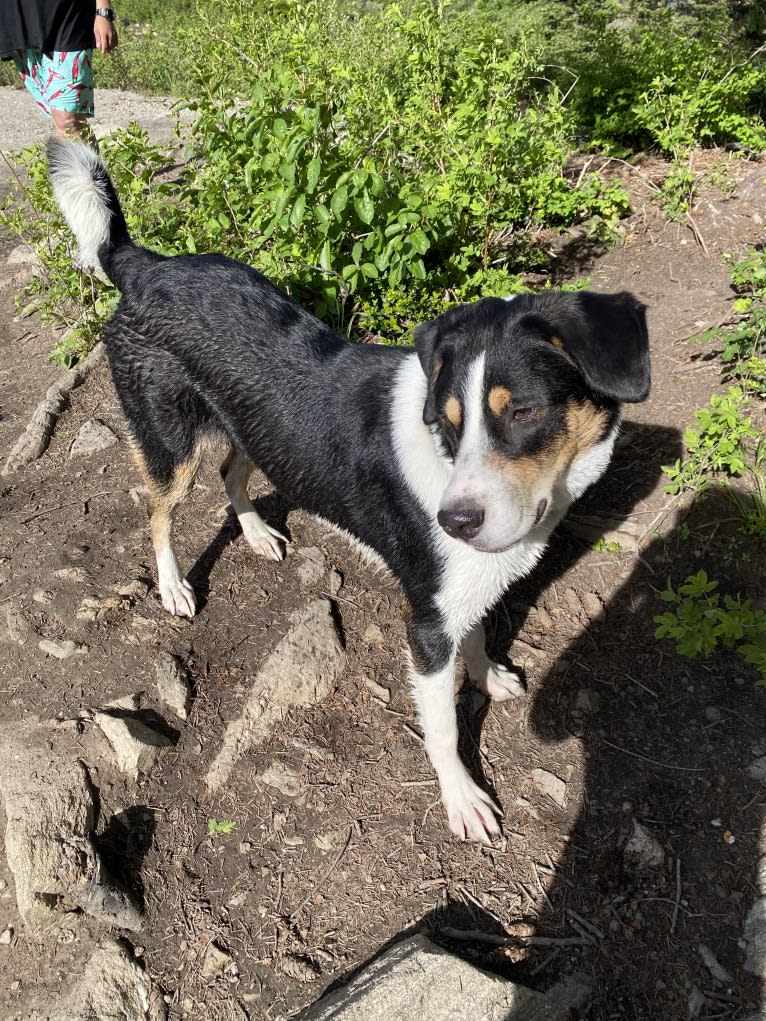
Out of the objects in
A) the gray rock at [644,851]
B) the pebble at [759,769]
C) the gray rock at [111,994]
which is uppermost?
the pebble at [759,769]

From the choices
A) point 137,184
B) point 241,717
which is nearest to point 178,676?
point 241,717

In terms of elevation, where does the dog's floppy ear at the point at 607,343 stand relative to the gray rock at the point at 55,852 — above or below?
above

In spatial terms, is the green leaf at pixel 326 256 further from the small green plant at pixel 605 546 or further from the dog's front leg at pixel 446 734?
the dog's front leg at pixel 446 734

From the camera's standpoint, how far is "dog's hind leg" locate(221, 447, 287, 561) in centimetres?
398

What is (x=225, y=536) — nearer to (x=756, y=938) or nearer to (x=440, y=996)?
(x=440, y=996)

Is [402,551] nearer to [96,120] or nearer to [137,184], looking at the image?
[137,184]

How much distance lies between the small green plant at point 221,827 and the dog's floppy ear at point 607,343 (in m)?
2.09

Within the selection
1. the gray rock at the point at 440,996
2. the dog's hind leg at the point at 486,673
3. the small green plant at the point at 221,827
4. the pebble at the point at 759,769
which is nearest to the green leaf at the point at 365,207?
the dog's hind leg at the point at 486,673

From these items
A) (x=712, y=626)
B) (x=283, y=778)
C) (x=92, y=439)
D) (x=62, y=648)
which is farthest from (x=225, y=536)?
(x=712, y=626)

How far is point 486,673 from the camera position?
3215mm

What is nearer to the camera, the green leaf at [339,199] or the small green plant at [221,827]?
the small green plant at [221,827]

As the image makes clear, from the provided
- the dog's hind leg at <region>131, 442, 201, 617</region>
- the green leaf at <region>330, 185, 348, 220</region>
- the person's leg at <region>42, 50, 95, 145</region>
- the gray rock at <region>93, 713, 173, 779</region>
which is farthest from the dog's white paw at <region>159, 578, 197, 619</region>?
the person's leg at <region>42, 50, 95, 145</region>

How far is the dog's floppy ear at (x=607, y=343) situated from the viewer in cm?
234

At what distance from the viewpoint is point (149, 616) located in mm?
3703
